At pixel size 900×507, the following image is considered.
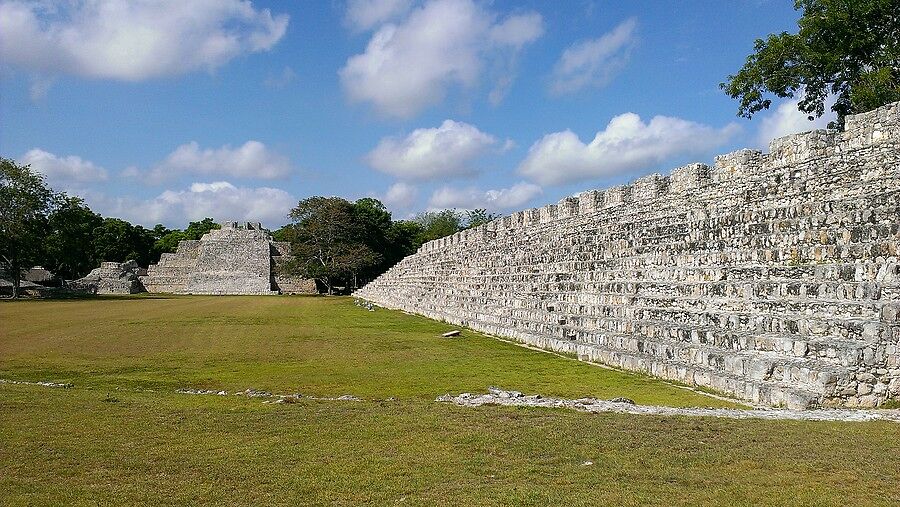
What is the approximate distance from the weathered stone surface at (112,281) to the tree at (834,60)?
53358 millimetres

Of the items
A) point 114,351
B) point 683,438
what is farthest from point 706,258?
point 114,351

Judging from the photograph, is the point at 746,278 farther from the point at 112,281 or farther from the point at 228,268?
the point at 112,281

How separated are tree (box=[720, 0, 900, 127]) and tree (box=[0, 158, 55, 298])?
1582 inches

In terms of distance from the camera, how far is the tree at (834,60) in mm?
22961

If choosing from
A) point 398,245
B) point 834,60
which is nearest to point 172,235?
point 398,245

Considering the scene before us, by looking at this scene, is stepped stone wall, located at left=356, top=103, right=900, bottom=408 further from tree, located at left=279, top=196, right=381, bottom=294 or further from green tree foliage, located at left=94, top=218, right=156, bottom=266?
green tree foliage, located at left=94, top=218, right=156, bottom=266

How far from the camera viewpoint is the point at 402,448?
18.9 feet

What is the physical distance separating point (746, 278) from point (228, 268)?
61874 mm

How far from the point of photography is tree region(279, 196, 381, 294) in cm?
5485

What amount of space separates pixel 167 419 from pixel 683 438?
5107mm

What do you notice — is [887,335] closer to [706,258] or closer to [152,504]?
[706,258]

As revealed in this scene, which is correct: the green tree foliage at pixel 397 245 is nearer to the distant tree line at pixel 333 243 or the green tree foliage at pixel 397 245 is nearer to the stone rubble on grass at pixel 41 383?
the distant tree line at pixel 333 243

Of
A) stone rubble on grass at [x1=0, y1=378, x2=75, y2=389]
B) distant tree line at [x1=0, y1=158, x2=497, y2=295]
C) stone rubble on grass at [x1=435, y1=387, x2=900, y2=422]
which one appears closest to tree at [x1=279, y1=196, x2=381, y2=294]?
distant tree line at [x1=0, y1=158, x2=497, y2=295]

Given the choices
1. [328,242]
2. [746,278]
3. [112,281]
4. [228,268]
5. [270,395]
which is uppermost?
[328,242]
